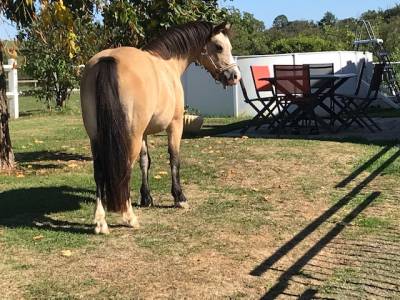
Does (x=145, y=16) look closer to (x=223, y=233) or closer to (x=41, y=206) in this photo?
(x=41, y=206)

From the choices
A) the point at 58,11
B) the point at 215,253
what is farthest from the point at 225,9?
the point at 215,253

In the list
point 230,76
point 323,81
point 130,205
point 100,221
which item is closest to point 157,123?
point 130,205

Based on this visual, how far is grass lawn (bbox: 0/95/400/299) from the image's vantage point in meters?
3.80

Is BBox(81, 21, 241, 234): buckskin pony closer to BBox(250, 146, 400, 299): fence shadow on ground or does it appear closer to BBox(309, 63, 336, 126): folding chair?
BBox(250, 146, 400, 299): fence shadow on ground

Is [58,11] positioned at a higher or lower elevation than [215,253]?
higher

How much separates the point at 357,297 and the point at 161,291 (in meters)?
1.24

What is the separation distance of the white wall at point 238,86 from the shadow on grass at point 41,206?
357 inches

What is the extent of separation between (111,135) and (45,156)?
5.32 metres

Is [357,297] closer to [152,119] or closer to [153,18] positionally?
[152,119]

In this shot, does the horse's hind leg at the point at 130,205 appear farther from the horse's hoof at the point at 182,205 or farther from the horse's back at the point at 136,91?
the horse's hoof at the point at 182,205

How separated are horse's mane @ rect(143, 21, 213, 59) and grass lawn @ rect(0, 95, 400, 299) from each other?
162cm

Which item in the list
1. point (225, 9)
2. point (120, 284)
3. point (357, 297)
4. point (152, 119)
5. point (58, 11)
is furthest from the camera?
point (225, 9)

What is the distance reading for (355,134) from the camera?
10555 millimetres

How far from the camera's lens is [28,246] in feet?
15.4
